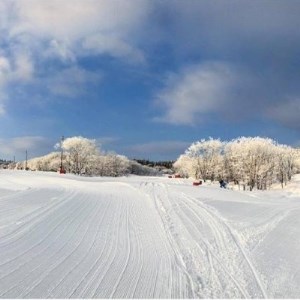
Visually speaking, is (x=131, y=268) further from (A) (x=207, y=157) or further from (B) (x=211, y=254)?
(A) (x=207, y=157)

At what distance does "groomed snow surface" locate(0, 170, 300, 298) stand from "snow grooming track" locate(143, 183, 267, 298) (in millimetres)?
24

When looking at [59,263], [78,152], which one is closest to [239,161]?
[78,152]

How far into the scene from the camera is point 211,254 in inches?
480

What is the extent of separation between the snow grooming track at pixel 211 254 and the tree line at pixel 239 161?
77.8m

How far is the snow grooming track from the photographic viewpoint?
9250mm

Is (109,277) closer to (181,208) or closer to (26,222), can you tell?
(26,222)

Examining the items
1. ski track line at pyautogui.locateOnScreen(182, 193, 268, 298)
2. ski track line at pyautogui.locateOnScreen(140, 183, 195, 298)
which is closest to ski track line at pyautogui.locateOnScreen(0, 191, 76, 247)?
ski track line at pyautogui.locateOnScreen(140, 183, 195, 298)

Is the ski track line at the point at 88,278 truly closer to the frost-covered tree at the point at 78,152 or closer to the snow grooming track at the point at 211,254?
the snow grooming track at the point at 211,254

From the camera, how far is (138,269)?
34.7 ft

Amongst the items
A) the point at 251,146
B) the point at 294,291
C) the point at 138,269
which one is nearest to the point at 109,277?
the point at 138,269

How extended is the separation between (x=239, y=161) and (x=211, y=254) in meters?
93.6

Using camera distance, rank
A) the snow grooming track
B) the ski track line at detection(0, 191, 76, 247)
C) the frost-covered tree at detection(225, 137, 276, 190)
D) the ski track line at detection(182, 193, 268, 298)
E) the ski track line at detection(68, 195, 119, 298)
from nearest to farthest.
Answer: the ski track line at detection(68, 195, 119, 298) → the snow grooming track → the ski track line at detection(182, 193, 268, 298) → the ski track line at detection(0, 191, 76, 247) → the frost-covered tree at detection(225, 137, 276, 190)

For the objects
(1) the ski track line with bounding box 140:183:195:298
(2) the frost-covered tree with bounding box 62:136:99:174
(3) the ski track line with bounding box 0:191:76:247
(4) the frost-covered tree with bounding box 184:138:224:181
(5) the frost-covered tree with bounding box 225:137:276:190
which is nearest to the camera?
(1) the ski track line with bounding box 140:183:195:298

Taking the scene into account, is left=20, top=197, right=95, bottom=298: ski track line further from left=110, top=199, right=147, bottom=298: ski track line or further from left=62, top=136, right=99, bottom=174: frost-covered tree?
left=62, top=136, right=99, bottom=174: frost-covered tree
